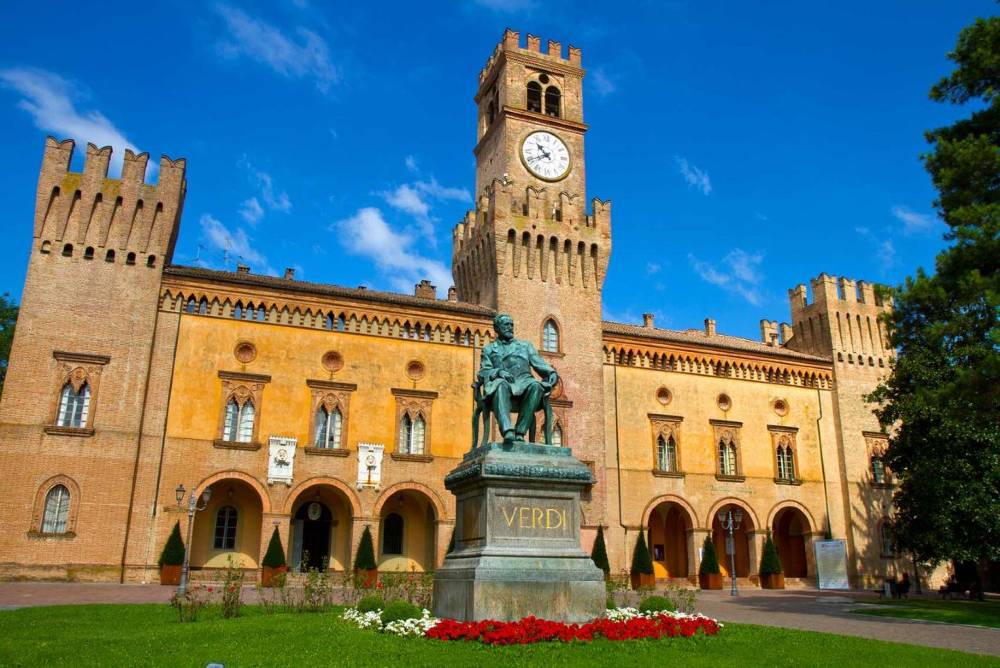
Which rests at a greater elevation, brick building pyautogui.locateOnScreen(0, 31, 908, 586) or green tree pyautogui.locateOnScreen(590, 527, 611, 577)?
brick building pyautogui.locateOnScreen(0, 31, 908, 586)

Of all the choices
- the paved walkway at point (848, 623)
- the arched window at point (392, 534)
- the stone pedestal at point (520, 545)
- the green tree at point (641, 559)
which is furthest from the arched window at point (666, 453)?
the stone pedestal at point (520, 545)

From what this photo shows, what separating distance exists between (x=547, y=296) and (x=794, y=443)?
15.4 meters

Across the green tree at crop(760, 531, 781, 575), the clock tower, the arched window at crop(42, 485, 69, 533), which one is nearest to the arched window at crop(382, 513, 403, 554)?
the clock tower

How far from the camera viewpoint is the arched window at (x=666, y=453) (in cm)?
Result: 3900

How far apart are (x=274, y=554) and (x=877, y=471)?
3086 centimetres

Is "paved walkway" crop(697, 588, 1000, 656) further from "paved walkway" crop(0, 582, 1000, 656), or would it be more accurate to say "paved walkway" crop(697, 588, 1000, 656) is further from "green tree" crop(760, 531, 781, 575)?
"green tree" crop(760, 531, 781, 575)

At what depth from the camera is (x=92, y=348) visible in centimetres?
3061

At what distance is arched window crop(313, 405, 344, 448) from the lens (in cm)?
3297

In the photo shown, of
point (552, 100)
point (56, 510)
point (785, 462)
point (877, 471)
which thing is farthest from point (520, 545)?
point (877, 471)

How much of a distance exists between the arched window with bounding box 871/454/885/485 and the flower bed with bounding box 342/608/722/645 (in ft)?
109

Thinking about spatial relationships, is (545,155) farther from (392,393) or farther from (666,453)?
(666,453)

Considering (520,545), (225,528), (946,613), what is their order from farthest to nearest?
(225,528)
(946,613)
(520,545)

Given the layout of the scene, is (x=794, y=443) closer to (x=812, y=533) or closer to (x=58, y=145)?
(x=812, y=533)

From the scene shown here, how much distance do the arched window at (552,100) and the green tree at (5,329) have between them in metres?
31.3
